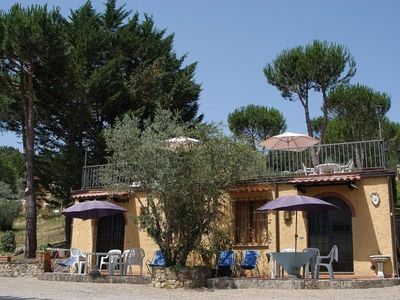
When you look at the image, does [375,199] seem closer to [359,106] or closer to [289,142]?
[289,142]

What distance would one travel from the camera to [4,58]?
2130 centimetres

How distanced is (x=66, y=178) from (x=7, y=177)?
120ft

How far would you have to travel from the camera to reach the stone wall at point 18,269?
18.6 m

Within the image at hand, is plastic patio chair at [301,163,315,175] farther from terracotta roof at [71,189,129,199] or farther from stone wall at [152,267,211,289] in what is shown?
terracotta roof at [71,189,129,199]

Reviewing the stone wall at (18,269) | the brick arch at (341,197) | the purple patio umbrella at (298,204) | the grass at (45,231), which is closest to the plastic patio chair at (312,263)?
the purple patio umbrella at (298,204)

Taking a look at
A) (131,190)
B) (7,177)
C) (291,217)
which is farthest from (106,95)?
(7,177)

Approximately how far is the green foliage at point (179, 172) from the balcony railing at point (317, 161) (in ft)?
2.41

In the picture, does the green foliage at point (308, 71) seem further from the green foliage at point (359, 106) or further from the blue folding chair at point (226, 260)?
the blue folding chair at point (226, 260)

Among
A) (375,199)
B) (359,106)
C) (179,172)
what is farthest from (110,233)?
(359,106)

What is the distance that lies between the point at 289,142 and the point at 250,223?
3573mm

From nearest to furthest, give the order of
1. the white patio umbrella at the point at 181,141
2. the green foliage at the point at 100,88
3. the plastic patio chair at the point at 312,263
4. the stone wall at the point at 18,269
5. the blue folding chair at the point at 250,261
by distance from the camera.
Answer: the plastic patio chair at the point at 312,263
the white patio umbrella at the point at 181,141
the blue folding chair at the point at 250,261
the stone wall at the point at 18,269
the green foliage at the point at 100,88

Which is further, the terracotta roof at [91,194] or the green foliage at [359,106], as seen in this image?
the green foliage at [359,106]

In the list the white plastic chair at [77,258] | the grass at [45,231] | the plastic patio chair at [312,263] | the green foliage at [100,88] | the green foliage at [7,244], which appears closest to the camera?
the plastic patio chair at [312,263]

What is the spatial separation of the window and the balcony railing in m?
1.33
